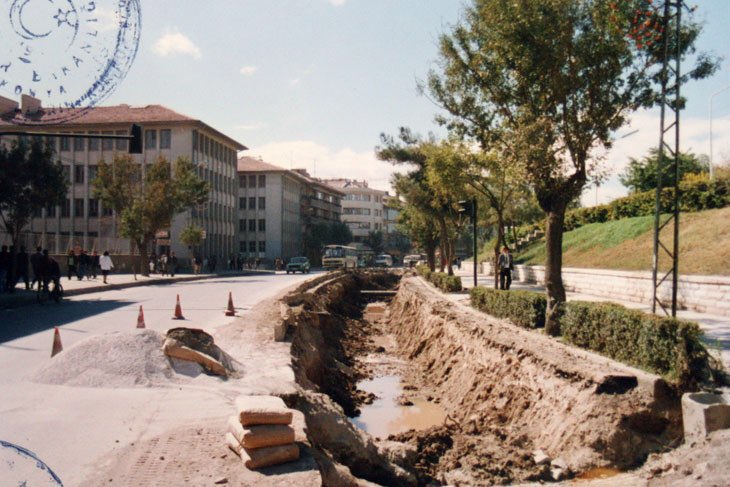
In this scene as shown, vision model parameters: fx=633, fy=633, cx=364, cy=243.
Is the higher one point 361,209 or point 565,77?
point 361,209

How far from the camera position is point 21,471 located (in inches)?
202

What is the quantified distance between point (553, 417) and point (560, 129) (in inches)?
262

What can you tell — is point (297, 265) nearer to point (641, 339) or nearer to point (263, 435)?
point (641, 339)

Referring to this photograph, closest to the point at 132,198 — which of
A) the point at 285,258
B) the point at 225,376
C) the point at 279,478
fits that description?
the point at 225,376

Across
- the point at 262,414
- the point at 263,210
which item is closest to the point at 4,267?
the point at 262,414

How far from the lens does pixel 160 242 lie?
56.8 m

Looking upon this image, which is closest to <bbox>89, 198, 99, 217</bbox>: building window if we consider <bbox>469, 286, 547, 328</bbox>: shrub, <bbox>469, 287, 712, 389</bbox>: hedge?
<bbox>469, 286, 547, 328</bbox>: shrub

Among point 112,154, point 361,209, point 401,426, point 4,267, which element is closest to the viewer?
point 401,426

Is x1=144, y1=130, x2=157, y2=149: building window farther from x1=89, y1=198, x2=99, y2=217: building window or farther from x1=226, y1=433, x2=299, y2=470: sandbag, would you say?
x1=226, y1=433, x2=299, y2=470: sandbag

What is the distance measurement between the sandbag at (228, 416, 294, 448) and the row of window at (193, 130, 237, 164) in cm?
5569

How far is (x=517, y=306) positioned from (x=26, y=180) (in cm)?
2437

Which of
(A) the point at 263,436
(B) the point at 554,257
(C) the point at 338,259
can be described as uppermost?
(B) the point at 554,257

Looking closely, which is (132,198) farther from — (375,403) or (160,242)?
(375,403)

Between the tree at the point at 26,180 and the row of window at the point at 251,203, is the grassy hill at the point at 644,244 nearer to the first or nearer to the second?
the tree at the point at 26,180
